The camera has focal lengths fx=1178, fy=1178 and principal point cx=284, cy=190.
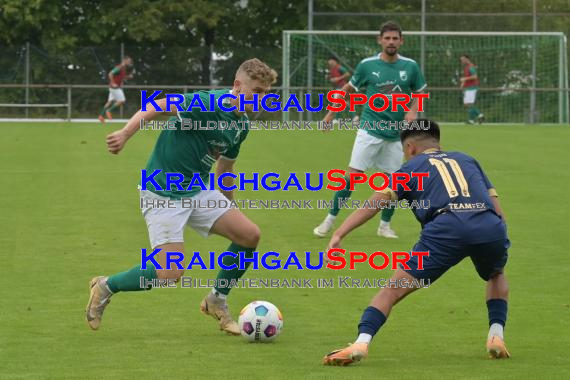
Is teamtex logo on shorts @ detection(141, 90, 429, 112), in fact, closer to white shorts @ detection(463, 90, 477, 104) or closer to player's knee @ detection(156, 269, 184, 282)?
player's knee @ detection(156, 269, 184, 282)

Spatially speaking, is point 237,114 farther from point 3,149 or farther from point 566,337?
point 3,149

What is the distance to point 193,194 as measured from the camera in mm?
7695

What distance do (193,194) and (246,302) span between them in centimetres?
162

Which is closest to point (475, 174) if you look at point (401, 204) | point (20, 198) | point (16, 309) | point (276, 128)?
point (16, 309)

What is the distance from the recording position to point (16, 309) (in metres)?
8.55

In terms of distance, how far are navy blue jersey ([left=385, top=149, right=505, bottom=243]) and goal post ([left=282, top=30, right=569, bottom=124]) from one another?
27.9m

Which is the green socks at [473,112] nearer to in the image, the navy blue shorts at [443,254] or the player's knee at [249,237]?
the player's knee at [249,237]

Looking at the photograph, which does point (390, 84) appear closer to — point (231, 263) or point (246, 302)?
point (246, 302)

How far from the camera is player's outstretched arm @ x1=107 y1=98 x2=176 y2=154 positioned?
7.01 metres

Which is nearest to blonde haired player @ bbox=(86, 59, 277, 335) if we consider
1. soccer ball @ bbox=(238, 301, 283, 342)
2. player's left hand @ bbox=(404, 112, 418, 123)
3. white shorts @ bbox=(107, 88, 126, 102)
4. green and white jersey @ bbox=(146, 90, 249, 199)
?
green and white jersey @ bbox=(146, 90, 249, 199)

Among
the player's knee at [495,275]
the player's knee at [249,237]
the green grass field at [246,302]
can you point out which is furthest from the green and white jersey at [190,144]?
the player's knee at [495,275]

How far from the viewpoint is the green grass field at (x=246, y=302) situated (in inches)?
271

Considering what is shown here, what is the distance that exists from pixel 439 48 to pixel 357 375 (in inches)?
1223

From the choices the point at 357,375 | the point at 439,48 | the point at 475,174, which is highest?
the point at 439,48
